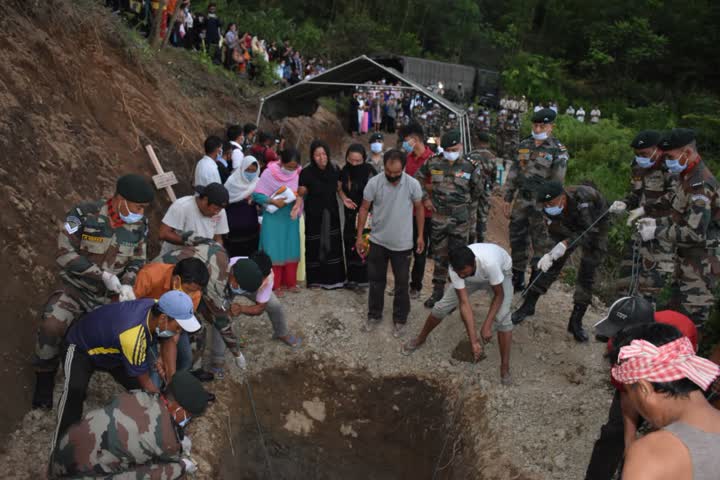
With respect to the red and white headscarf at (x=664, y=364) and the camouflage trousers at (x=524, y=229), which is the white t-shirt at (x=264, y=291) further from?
the red and white headscarf at (x=664, y=364)

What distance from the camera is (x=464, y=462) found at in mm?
4242

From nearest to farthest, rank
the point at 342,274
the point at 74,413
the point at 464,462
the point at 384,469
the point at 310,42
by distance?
the point at 74,413 < the point at 464,462 < the point at 384,469 < the point at 342,274 < the point at 310,42

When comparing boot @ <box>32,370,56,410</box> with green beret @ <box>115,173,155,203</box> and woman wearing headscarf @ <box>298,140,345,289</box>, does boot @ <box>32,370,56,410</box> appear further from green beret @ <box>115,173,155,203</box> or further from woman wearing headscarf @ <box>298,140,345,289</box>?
woman wearing headscarf @ <box>298,140,345,289</box>

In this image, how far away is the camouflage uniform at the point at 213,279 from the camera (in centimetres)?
401

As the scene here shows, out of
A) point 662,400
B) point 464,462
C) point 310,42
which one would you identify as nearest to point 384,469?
point 464,462

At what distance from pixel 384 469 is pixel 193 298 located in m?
2.21

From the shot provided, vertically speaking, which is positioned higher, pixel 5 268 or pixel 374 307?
pixel 5 268

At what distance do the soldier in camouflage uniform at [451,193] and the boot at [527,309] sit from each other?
83cm

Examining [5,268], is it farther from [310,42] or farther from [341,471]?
[310,42]

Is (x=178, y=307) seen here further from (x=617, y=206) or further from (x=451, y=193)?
(x=617, y=206)

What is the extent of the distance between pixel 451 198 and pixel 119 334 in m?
3.41

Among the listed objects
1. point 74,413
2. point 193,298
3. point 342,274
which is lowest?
point 342,274

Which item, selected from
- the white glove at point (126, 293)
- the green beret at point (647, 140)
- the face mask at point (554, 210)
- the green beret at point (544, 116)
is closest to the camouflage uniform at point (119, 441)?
the white glove at point (126, 293)

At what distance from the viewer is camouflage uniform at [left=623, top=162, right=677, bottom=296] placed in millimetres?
4523
